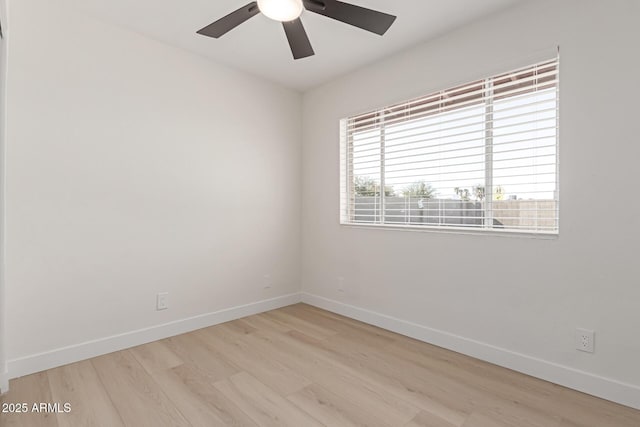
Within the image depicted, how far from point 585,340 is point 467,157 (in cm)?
140

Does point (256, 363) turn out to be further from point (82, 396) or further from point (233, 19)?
point (233, 19)

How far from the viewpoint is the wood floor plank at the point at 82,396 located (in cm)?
169

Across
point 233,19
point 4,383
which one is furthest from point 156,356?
point 233,19

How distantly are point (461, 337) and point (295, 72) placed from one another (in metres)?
2.85

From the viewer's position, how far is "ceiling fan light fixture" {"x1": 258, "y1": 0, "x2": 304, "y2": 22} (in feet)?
5.55

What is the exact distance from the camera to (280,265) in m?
3.71

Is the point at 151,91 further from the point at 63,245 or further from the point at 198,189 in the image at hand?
the point at 63,245

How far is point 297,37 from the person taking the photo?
2.03 meters

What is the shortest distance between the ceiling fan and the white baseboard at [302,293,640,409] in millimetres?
2264

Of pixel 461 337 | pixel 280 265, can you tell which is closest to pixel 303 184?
pixel 280 265

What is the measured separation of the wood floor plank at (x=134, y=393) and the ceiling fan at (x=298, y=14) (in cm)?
219

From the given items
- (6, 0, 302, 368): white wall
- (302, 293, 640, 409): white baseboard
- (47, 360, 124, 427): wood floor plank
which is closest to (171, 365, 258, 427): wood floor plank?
(47, 360, 124, 427): wood floor plank

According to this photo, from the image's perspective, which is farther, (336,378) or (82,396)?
(336,378)

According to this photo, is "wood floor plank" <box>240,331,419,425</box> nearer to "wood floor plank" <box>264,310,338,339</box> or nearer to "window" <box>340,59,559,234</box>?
"wood floor plank" <box>264,310,338,339</box>
